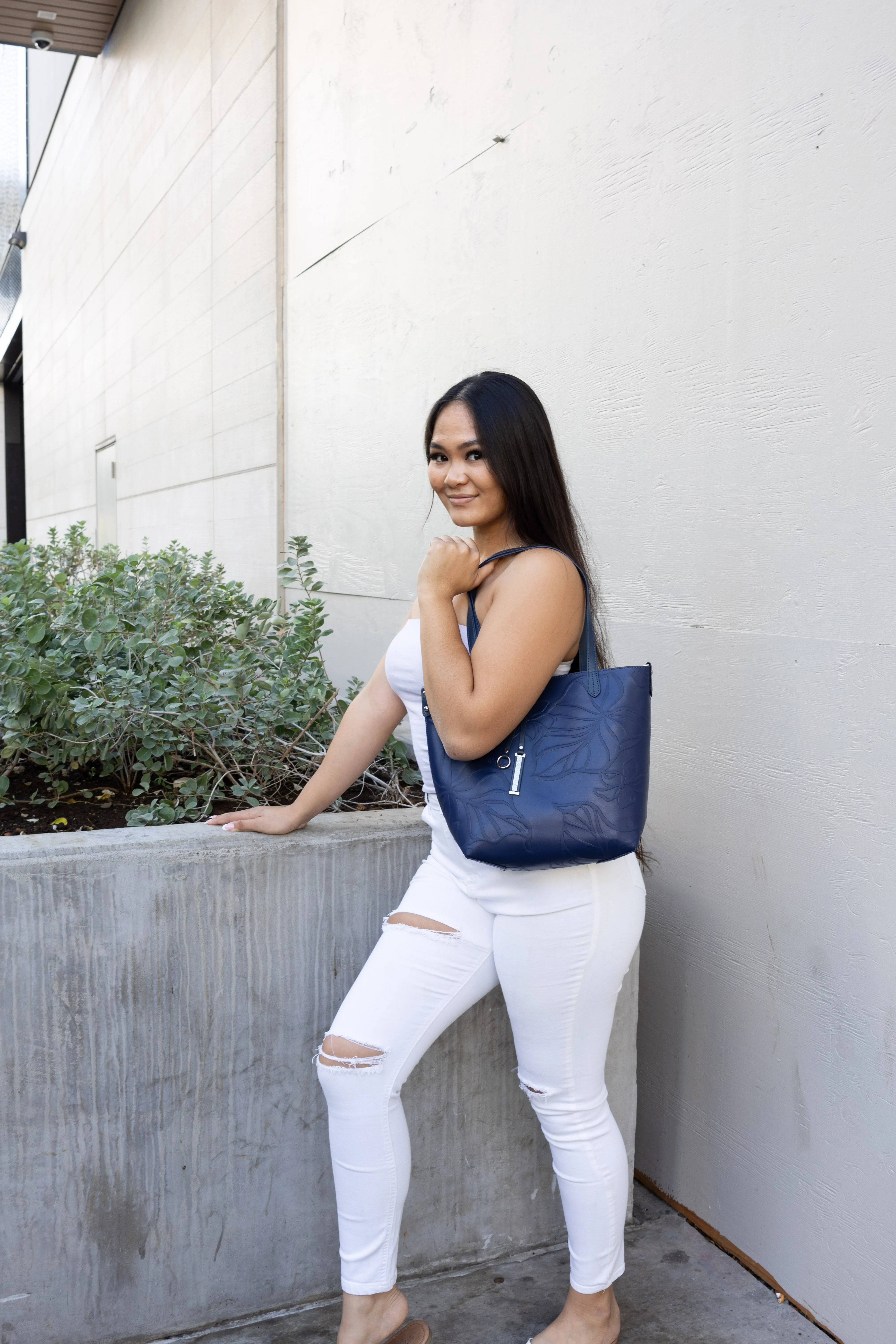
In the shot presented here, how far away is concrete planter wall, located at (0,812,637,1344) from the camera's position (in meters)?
2.05

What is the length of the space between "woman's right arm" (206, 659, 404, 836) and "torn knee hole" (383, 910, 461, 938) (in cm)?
33

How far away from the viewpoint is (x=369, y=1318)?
1898mm

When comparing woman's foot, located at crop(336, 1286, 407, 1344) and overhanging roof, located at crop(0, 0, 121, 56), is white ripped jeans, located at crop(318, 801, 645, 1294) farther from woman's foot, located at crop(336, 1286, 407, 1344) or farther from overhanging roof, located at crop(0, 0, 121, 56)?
overhanging roof, located at crop(0, 0, 121, 56)

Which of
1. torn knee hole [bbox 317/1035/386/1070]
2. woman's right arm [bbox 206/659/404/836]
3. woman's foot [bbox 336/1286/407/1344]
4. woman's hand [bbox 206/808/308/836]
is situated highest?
woman's right arm [bbox 206/659/404/836]

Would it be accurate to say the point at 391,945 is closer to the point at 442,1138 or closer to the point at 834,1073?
the point at 442,1138

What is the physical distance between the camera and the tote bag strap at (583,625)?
181cm

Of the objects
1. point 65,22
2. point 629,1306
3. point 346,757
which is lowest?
point 629,1306

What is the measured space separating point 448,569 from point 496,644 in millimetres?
193

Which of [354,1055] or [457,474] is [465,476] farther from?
[354,1055]

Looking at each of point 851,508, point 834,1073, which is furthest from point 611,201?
point 834,1073

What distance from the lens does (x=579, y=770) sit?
1.69m

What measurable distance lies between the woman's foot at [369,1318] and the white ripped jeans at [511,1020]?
0.09ft

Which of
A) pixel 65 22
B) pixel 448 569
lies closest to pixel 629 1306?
pixel 448 569

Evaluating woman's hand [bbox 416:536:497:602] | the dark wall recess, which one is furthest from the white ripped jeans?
the dark wall recess
